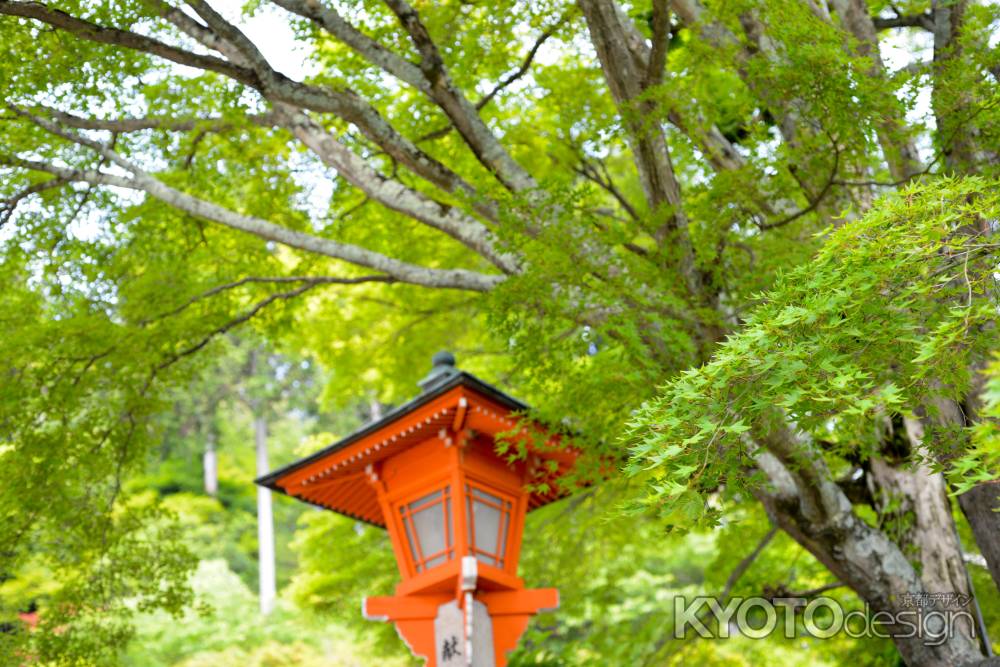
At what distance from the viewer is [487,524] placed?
7.32 meters

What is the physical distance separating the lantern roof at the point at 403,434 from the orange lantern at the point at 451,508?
11 mm

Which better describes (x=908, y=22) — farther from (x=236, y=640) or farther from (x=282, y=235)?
(x=236, y=640)

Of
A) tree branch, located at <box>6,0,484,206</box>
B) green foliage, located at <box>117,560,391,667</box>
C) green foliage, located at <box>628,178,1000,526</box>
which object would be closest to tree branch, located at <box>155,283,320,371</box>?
tree branch, located at <box>6,0,484,206</box>

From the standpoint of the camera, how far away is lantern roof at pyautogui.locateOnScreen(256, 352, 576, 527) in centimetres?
694

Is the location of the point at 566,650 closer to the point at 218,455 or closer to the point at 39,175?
the point at 39,175

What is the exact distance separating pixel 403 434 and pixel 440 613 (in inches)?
54.8

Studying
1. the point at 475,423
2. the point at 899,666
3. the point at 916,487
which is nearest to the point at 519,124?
the point at 475,423

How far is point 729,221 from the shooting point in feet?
17.8

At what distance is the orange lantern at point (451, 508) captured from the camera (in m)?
7.00

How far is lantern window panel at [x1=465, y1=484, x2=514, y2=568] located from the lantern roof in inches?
18.7

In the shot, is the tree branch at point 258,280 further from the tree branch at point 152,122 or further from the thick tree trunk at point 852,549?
the thick tree trunk at point 852,549

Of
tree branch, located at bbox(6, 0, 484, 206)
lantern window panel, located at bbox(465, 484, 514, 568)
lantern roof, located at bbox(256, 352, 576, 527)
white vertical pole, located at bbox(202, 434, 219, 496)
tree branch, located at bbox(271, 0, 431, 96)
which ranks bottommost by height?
lantern window panel, located at bbox(465, 484, 514, 568)

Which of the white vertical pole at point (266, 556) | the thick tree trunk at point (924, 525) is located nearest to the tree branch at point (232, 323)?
the thick tree trunk at point (924, 525)

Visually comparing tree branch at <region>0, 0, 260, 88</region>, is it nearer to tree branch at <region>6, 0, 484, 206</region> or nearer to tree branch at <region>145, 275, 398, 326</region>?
tree branch at <region>6, 0, 484, 206</region>
